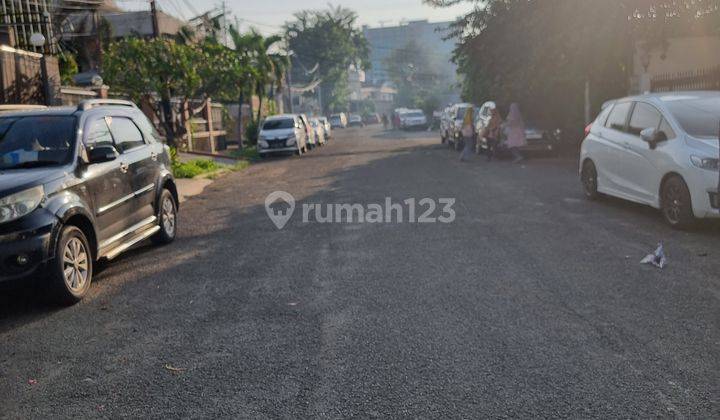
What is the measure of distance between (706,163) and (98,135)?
7208 millimetres

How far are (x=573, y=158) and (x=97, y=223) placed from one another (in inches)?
678

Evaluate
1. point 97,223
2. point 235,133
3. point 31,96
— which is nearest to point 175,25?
point 235,133

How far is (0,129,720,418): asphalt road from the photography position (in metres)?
3.99

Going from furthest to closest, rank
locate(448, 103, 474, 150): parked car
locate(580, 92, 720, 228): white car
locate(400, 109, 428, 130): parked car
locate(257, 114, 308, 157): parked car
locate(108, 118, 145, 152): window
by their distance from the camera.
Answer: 1. locate(400, 109, 428, 130): parked car
2. locate(257, 114, 308, 157): parked car
3. locate(448, 103, 474, 150): parked car
4. locate(580, 92, 720, 228): white car
5. locate(108, 118, 145, 152): window

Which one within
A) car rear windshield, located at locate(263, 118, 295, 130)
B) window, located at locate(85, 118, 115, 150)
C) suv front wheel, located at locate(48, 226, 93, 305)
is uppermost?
window, located at locate(85, 118, 115, 150)

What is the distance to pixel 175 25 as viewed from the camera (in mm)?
42219

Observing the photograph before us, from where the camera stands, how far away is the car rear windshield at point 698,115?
30.3 ft

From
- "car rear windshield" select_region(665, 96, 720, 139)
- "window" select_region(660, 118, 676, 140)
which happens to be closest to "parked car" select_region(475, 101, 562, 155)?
"car rear windshield" select_region(665, 96, 720, 139)

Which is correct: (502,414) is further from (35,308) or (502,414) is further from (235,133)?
(235,133)

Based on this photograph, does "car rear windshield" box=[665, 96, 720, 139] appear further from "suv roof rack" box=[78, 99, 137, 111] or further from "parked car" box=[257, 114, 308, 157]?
"parked car" box=[257, 114, 308, 157]

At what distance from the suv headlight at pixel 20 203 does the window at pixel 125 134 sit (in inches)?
85.4

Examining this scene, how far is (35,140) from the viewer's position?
743 centimetres

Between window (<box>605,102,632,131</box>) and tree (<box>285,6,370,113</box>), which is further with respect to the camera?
tree (<box>285,6,370,113</box>)

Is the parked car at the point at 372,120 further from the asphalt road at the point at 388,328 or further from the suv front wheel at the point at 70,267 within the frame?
the suv front wheel at the point at 70,267
